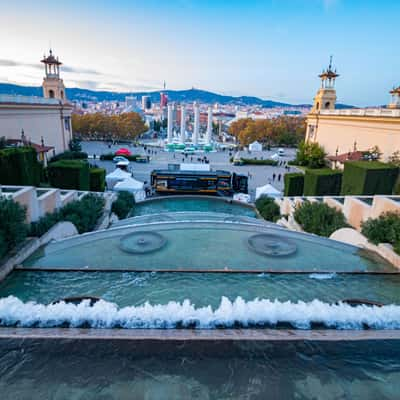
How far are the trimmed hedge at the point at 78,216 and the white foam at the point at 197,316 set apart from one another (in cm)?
519

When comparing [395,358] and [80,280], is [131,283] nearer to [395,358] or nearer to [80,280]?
[80,280]

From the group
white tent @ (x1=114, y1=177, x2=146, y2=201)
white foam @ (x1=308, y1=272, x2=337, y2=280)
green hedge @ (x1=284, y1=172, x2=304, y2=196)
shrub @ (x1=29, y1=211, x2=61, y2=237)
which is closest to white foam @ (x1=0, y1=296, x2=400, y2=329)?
white foam @ (x1=308, y1=272, x2=337, y2=280)

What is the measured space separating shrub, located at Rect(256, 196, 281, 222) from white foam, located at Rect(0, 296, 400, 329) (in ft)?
41.9

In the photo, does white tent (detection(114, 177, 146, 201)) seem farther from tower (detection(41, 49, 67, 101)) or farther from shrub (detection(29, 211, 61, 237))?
tower (detection(41, 49, 67, 101))

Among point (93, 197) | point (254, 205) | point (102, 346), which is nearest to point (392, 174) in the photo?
point (254, 205)

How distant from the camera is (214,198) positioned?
23.4 metres

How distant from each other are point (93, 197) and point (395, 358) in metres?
12.8

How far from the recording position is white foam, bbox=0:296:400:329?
441cm

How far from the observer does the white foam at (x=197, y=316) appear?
4.41 meters

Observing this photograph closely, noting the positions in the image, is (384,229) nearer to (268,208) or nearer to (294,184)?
(268,208)

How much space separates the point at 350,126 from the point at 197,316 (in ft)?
107

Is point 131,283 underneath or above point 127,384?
underneath

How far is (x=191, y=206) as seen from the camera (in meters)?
21.4

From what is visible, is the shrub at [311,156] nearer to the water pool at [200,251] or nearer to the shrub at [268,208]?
the shrub at [268,208]
